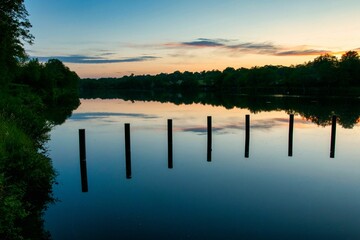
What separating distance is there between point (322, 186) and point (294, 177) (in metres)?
1.52

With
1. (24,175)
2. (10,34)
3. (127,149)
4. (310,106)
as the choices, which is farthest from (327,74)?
(24,175)

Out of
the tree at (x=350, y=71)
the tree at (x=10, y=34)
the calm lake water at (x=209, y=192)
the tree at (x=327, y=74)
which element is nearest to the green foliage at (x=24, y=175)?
the calm lake water at (x=209, y=192)

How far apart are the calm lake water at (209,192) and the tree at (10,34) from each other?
19341mm

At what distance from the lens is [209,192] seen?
14.2 meters

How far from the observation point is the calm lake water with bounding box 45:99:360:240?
1062 centimetres

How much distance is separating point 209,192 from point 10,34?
3677 cm

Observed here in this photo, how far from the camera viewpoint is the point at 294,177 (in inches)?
646

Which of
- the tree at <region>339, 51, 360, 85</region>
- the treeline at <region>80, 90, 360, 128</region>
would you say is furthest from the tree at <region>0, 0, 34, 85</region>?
the tree at <region>339, 51, 360, 85</region>

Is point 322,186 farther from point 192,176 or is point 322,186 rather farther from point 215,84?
point 215,84

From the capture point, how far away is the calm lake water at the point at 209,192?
1062 cm

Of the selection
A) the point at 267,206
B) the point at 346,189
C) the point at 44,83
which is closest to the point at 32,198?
the point at 267,206

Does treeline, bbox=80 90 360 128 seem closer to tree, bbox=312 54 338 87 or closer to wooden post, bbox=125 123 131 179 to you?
wooden post, bbox=125 123 131 179

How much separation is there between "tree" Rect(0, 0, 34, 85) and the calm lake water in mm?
19341

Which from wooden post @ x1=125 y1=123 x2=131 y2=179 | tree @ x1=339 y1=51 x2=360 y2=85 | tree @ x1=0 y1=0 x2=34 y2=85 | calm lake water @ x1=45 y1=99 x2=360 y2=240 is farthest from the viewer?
tree @ x1=339 y1=51 x2=360 y2=85
